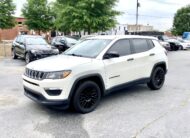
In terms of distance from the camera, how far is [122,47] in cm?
625

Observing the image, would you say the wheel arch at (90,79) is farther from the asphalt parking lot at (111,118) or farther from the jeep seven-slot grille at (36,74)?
the jeep seven-slot grille at (36,74)

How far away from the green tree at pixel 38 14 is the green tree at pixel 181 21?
35.4 meters

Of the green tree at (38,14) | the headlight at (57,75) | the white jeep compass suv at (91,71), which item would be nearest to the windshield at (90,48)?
the white jeep compass suv at (91,71)

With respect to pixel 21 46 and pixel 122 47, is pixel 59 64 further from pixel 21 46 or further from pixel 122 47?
pixel 21 46

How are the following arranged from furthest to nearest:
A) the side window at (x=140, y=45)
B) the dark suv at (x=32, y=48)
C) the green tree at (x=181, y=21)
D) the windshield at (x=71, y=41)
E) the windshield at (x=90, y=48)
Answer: the green tree at (x=181, y=21), the windshield at (x=71, y=41), the dark suv at (x=32, y=48), the side window at (x=140, y=45), the windshield at (x=90, y=48)

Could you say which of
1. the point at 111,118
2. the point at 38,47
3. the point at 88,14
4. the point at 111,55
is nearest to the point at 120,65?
the point at 111,55

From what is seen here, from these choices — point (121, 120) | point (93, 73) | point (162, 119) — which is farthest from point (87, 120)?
point (162, 119)

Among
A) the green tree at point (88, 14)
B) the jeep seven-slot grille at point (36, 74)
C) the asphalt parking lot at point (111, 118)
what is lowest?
the asphalt parking lot at point (111, 118)

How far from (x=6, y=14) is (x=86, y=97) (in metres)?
30.8

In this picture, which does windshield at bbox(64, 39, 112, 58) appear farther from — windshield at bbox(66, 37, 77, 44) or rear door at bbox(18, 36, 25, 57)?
windshield at bbox(66, 37, 77, 44)

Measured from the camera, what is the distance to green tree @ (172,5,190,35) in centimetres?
5678

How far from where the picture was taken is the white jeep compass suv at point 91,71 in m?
4.89

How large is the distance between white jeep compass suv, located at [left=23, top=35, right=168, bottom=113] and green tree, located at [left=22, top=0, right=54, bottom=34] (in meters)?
27.4

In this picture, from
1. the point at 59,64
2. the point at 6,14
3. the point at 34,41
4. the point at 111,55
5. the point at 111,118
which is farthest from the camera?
the point at 6,14
